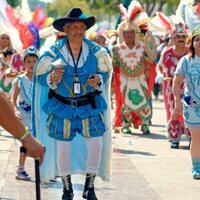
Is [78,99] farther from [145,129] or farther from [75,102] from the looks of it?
[145,129]

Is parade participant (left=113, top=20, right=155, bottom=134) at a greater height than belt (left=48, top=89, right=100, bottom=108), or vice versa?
belt (left=48, top=89, right=100, bottom=108)

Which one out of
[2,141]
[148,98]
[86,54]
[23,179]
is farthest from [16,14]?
[86,54]

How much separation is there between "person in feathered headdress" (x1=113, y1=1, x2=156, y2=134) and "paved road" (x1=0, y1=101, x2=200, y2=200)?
144 cm

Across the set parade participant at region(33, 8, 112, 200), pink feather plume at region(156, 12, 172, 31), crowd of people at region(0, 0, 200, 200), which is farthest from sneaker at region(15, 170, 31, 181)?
pink feather plume at region(156, 12, 172, 31)

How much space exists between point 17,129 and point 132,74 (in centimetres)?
1005

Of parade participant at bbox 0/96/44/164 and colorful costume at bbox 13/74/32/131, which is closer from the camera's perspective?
parade participant at bbox 0/96/44/164

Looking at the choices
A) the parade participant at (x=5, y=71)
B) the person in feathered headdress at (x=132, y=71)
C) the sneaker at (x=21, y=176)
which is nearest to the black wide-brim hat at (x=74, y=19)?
the sneaker at (x=21, y=176)

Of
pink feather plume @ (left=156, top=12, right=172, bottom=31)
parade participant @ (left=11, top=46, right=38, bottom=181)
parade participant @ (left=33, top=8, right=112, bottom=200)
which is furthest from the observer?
pink feather plume @ (left=156, top=12, right=172, bottom=31)

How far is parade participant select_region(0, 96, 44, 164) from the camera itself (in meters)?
4.97

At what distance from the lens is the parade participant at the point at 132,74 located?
48.4 feet

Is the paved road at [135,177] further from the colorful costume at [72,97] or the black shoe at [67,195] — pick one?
the colorful costume at [72,97]

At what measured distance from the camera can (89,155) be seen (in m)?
8.63

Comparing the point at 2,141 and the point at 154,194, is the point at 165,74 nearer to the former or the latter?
the point at 2,141

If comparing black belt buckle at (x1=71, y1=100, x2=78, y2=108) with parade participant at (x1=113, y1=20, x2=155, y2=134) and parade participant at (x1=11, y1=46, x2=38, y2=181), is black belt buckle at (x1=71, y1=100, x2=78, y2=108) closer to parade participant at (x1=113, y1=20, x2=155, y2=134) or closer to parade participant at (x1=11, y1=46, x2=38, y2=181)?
parade participant at (x1=11, y1=46, x2=38, y2=181)
